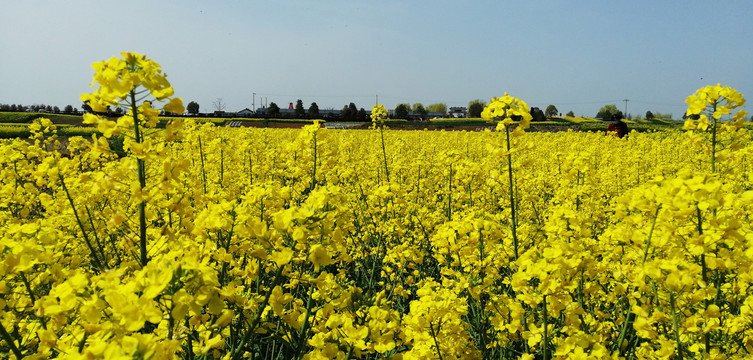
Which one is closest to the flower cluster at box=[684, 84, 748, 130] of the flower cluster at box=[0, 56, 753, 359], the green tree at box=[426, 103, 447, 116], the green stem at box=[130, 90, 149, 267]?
the flower cluster at box=[0, 56, 753, 359]

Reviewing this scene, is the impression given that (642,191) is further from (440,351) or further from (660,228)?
(440,351)

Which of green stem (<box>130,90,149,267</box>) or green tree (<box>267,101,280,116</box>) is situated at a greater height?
green tree (<box>267,101,280,116</box>)

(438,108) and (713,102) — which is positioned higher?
(438,108)

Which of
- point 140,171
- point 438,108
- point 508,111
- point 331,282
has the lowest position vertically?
point 331,282

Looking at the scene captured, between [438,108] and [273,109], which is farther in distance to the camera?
[438,108]

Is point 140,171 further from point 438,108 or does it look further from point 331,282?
point 438,108

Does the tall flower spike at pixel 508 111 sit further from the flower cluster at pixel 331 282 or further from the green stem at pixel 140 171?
the green stem at pixel 140 171

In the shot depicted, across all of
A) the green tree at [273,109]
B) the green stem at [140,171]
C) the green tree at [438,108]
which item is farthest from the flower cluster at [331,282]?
the green tree at [438,108]

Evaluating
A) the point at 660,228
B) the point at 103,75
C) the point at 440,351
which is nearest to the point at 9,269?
the point at 103,75

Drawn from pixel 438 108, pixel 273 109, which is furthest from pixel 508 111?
pixel 438 108

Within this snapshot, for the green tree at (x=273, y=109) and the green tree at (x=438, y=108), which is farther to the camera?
the green tree at (x=438, y=108)

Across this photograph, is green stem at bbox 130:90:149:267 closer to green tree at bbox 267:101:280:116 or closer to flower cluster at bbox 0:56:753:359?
flower cluster at bbox 0:56:753:359

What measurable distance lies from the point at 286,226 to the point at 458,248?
1520mm

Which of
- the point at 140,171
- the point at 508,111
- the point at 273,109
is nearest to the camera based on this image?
the point at 140,171
